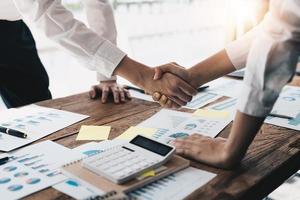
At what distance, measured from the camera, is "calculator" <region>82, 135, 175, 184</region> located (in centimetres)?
68

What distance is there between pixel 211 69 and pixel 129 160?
0.60m

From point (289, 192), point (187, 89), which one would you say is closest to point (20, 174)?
point (187, 89)

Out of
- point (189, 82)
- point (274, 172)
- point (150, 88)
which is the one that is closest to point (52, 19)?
point (150, 88)

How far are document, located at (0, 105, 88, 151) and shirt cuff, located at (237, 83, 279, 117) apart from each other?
1.71 ft

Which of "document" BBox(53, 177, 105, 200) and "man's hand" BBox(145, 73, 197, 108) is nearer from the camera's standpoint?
"document" BBox(53, 177, 105, 200)

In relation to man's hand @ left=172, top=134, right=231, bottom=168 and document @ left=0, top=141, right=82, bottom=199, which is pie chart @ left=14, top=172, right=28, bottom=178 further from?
man's hand @ left=172, top=134, right=231, bottom=168

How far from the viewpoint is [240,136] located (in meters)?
0.76

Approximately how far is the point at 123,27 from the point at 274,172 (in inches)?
146

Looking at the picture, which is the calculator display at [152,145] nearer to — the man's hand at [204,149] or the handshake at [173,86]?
the man's hand at [204,149]

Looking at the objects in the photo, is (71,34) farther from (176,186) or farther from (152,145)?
(176,186)

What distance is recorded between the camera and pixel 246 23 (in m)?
3.15

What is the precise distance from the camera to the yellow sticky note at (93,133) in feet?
3.08

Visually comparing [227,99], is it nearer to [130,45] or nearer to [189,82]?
[189,82]

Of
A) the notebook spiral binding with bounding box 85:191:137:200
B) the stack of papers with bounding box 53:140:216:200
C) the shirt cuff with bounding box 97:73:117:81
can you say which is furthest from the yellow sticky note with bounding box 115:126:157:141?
the shirt cuff with bounding box 97:73:117:81
